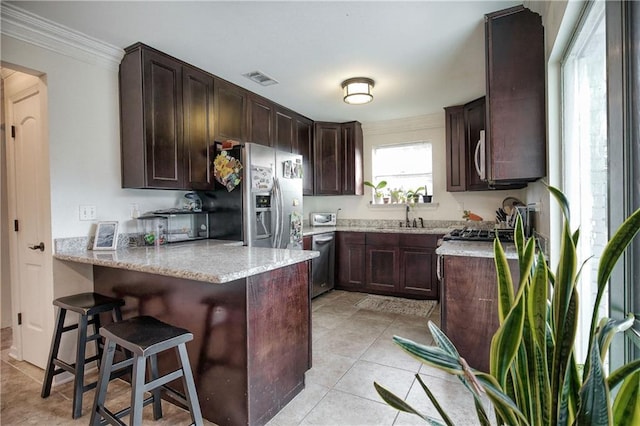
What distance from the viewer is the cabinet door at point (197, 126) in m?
2.86

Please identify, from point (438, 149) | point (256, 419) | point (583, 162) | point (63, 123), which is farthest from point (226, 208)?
point (438, 149)

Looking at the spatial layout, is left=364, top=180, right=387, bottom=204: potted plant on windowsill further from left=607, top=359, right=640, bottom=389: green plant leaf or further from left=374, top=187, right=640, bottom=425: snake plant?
left=607, top=359, right=640, bottom=389: green plant leaf

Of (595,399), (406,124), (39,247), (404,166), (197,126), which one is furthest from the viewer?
(404,166)

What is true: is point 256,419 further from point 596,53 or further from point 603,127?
point 596,53

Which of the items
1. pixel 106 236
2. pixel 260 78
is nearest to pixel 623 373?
pixel 106 236

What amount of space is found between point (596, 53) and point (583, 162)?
21.1 inches

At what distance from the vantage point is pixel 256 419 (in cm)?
173

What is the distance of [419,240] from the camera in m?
4.07

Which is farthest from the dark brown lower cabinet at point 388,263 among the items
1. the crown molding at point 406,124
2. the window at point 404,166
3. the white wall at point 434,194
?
the crown molding at point 406,124

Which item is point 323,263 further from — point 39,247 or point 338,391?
point 39,247

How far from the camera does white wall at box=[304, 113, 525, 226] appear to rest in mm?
4270

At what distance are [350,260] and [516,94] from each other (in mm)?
2940

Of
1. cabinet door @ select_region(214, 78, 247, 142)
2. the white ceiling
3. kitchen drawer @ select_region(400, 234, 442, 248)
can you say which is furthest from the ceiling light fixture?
kitchen drawer @ select_region(400, 234, 442, 248)

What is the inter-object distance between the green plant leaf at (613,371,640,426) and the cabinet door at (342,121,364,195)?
13.7 ft
